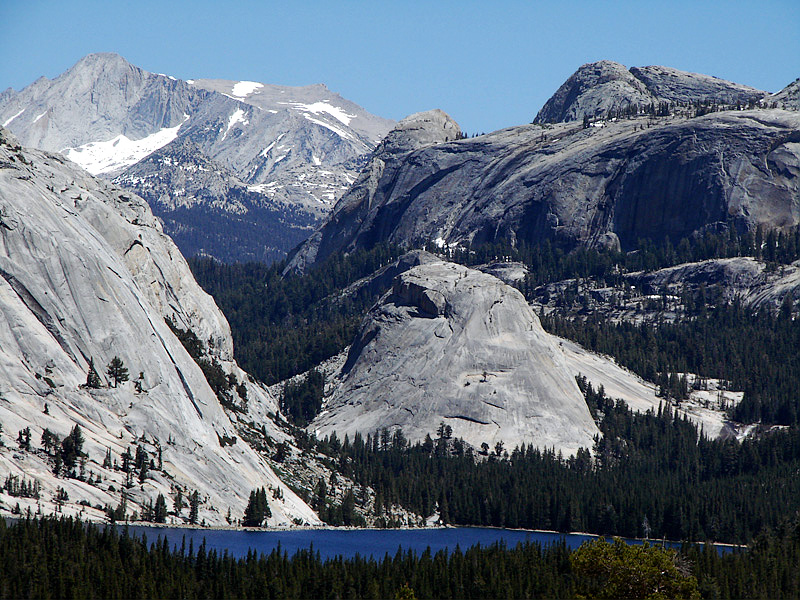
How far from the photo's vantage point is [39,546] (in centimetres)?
14050

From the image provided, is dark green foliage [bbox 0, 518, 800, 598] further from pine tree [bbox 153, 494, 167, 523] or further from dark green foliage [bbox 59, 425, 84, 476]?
pine tree [bbox 153, 494, 167, 523]

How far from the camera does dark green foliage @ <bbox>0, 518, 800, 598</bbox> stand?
136000 mm

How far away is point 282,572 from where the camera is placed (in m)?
148

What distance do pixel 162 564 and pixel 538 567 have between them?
155 ft

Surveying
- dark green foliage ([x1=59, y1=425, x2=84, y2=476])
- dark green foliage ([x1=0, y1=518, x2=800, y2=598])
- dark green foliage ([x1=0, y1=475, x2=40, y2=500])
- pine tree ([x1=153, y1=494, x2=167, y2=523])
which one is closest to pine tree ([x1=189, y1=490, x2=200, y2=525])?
pine tree ([x1=153, y1=494, x2=167, y2=523])

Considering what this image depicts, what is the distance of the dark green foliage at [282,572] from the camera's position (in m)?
136

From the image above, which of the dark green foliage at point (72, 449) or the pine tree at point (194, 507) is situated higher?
the dark green foliage at point (72, 449)

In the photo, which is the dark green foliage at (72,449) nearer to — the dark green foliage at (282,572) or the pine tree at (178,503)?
the pine tree at (178,503)

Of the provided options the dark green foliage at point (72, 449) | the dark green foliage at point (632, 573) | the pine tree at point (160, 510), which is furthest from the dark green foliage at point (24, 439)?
the dark green foliage at point (632, 573)

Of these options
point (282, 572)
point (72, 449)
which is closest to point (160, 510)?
point (72, 449)

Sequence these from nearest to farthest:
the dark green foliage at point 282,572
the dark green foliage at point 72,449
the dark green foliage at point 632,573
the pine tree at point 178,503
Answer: the dark green foliage at point 632,573 → the dark green foliage at point 282,572 → the dark green foliage at point 72,449 → the pine tree at point 178,503

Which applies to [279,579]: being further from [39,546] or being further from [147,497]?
[147,497]

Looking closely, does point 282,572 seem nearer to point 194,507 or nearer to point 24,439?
point 194,507

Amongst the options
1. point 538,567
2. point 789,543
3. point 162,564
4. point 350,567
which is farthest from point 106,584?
point 789,543
